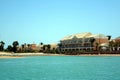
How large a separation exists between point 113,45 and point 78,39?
30.9 m

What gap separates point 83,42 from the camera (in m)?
180

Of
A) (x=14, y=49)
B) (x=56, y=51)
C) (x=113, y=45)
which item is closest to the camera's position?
(x=113, y=45)

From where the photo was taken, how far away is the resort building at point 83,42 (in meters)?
173

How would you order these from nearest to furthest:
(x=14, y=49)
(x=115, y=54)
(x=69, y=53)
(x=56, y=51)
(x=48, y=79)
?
(x=48, y=79) < (x=115, y=54) < (x=69, y=53) < (x=56, y=51) < (x=14, y=49)

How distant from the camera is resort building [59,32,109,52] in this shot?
567 feet

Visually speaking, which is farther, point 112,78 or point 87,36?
point 87,36

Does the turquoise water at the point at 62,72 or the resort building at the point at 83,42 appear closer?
the turquoise water at the point at 62,72

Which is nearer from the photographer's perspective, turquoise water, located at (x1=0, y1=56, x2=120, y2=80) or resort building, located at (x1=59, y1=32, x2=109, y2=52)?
turquoise water, located at (x1=0, y1=56, x2=120, y2=80)

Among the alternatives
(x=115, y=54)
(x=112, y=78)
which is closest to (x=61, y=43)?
(x=115, y=54)

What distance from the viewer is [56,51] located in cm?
18675

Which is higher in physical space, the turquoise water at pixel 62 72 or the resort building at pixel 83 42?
the resort building at pixel 83 42

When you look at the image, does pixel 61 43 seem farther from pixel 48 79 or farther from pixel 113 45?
pixel 48 79

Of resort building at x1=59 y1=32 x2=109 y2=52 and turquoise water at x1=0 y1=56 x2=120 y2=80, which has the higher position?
resort building at x1=59 y1=32 x2=109 y2=52

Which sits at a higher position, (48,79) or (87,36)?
(87,36)
